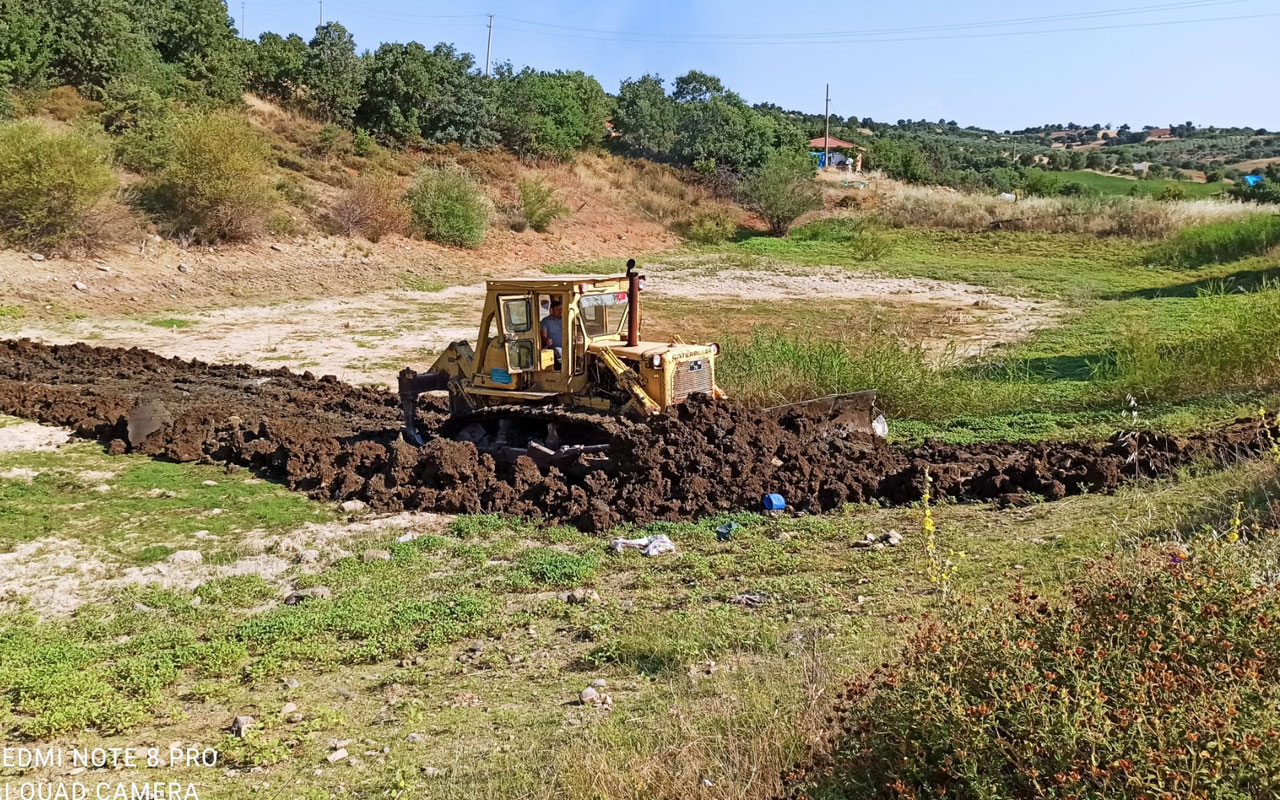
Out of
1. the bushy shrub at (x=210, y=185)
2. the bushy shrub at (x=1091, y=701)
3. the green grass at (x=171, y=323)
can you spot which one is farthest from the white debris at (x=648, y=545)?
the bushy shrub at (x=210, y=185)

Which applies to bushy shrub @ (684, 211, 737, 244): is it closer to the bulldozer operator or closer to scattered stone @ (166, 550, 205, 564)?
the bulldozer operator

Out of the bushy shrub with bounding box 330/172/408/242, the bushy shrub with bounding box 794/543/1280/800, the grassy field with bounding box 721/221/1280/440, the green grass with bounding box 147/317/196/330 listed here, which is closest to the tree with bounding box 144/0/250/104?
the bushy shrub with bounding box 330/172/408/242

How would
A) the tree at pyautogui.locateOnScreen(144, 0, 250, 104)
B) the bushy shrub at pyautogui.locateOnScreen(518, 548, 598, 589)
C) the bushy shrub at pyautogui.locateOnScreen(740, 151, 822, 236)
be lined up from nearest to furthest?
the bushy shrub at pyautogui.locateOnScreen(518, 548, 598, 589) < the tree at pyautogui.locateOnScreen(144, 0, 250, 104) < the bushy shrub at pyautogui.locateOnScreen(740, 151, 822, 236)

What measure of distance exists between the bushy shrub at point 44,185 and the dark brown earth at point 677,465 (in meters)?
15.3

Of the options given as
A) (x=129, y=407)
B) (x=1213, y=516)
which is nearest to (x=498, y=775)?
(x=1213, y=516)

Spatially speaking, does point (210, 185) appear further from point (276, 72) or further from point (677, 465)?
point (677, 465)

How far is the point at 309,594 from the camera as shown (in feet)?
26.7

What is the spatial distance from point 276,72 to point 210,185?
19689 mm

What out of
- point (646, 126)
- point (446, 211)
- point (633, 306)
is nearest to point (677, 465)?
point (633, 306)

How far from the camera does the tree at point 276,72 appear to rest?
152ft

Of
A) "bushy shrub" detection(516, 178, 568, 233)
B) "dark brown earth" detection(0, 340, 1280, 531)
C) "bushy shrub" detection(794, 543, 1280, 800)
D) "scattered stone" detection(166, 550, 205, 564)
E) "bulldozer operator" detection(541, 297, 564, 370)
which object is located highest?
"bushy shrub" detection(516, 178, 568, 233)

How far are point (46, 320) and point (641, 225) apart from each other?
1127 inches

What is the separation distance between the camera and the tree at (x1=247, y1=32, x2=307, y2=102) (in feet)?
152

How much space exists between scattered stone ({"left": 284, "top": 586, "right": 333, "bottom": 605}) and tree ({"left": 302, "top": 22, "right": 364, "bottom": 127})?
4188 centimetres
